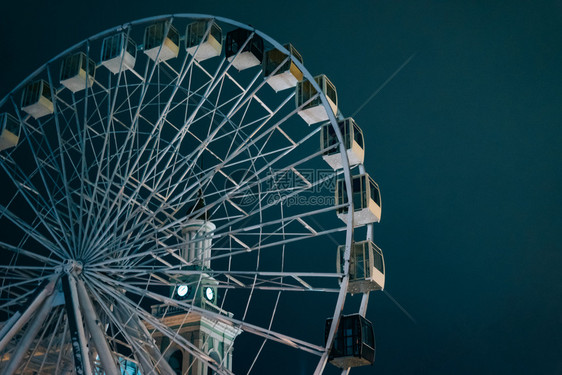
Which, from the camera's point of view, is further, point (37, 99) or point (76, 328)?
point (37, 99)

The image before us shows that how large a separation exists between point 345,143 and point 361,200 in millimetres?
2067

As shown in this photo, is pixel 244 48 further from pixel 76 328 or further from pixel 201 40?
pixel 76 328

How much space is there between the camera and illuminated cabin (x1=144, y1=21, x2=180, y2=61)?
26500 millimetres

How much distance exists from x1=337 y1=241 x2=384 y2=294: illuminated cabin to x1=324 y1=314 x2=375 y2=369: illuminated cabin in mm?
1021

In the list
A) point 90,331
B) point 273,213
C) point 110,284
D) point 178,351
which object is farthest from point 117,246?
point 273,213

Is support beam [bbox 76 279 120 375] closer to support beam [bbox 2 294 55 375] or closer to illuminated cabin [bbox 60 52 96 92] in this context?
support beam [bbox 2 294 55 375]

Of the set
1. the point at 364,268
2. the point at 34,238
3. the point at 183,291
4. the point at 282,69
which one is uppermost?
the point at 183,291

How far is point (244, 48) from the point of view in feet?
83.9

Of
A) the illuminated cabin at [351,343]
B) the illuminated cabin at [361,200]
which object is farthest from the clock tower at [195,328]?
the illuminated cabin at [351,343]

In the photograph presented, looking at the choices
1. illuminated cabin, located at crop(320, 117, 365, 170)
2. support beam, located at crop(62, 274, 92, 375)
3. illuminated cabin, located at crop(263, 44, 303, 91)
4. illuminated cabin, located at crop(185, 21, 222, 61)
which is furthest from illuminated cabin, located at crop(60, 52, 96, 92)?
illuminated cabin, located at crop(320, 117, 365, 170)

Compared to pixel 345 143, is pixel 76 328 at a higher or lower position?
lower

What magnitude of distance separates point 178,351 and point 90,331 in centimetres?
3069

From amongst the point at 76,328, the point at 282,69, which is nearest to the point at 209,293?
the point at 282,69

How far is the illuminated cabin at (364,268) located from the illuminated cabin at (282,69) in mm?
5804
